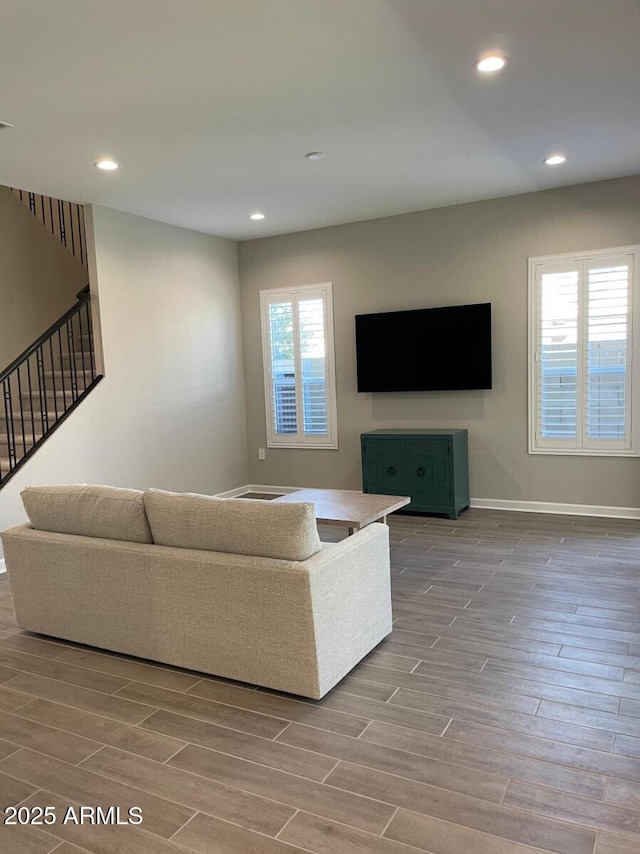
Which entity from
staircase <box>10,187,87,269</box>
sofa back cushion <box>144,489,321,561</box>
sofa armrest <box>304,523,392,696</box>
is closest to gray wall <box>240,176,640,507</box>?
staircase <box>10,187,87,269</box>

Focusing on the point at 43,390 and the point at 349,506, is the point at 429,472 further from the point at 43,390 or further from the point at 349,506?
the point at 43,390

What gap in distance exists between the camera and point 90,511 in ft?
10.6

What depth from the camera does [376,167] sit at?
4.79 m

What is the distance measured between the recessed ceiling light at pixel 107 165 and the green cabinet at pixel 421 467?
10.4 ft

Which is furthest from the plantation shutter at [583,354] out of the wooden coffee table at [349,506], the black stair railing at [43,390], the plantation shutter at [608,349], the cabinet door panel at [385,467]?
the black stair railing at [43,390]

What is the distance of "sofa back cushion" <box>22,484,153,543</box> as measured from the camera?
3.10 metres

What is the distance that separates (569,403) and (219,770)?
4.57 metres

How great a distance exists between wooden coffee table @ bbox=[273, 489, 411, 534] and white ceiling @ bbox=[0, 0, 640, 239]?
2.24 meters

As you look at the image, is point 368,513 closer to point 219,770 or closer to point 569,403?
point 219,770

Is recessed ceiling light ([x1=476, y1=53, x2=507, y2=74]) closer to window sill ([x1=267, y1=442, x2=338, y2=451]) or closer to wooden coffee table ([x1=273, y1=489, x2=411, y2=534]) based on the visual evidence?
wooden coffee table ([x1=273, y1=489, x2=411, y2=534])

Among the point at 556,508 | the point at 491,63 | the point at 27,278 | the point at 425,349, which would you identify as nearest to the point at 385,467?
the point at 425,349

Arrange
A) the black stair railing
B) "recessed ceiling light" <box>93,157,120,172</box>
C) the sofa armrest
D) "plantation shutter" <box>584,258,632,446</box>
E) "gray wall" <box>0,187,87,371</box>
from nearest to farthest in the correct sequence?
the sofa armrest, "recessed ceiling light" <box>93,157,120,172</box>, the black stair railing, "plantation shutter" <box>584,258,632,446</box>, "gray wall" <box>0,187,87,371</box>

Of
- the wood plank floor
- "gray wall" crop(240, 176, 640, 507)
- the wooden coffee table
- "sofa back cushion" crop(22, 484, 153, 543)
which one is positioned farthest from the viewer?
"gray wall" crop(240, 176, 640, 507)

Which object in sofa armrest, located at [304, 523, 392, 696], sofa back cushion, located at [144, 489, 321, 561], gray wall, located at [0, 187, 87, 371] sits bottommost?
sofa armrest, located at [304, 523, 392, 696]
